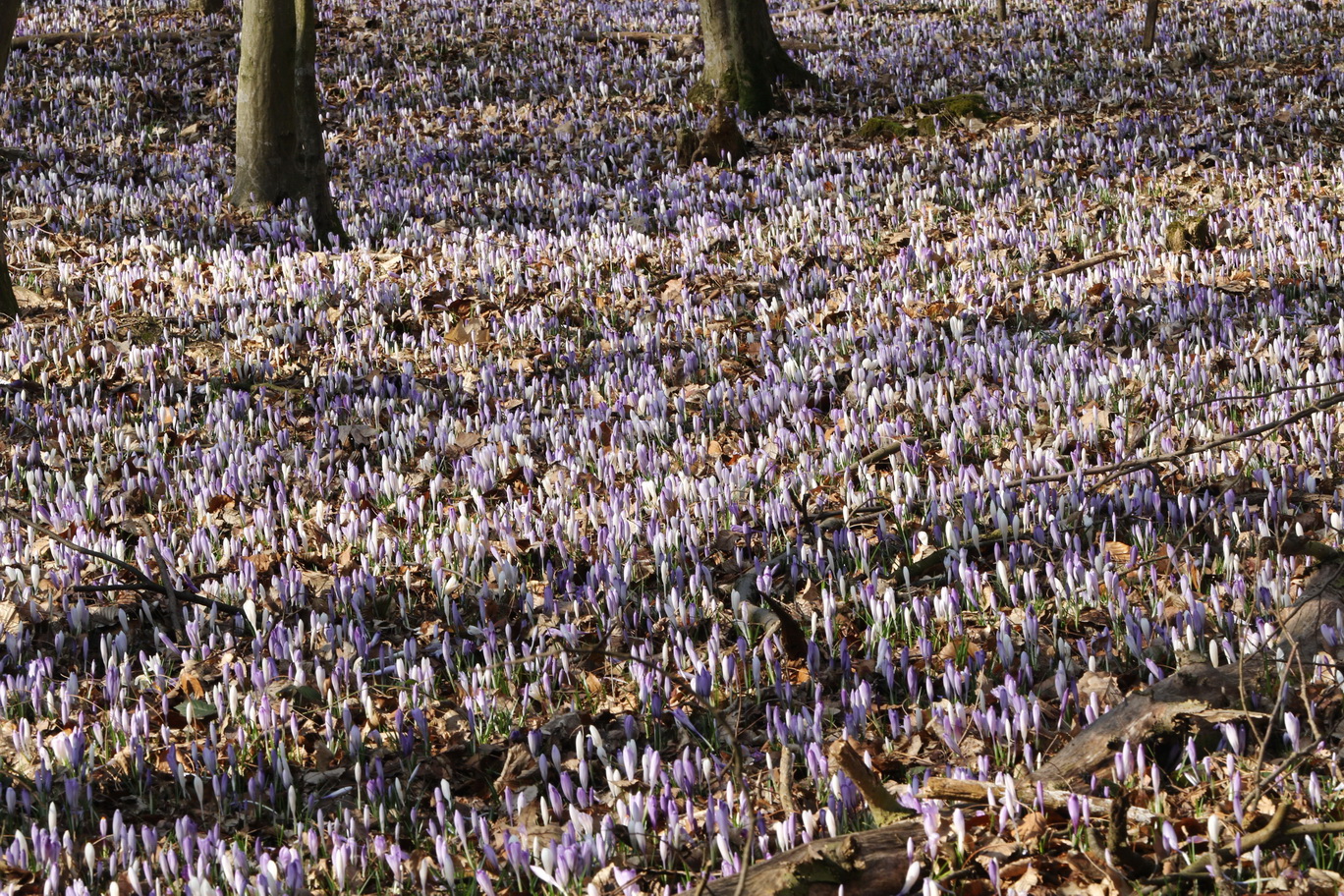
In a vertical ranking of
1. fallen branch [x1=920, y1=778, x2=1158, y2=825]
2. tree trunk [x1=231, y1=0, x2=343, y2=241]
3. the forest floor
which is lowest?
fallen branch [x1=920, y1=778, x2=1158, y2=825]

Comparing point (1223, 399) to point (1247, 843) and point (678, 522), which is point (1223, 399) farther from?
point (678, 522)

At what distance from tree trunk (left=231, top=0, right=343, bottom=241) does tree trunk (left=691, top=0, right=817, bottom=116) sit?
5862mm

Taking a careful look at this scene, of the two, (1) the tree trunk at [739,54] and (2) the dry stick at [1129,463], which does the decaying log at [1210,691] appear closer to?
(2) the dry stick at [1129,463]

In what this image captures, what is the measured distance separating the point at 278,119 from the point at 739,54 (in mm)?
6967

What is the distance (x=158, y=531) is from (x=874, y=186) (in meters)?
8.85

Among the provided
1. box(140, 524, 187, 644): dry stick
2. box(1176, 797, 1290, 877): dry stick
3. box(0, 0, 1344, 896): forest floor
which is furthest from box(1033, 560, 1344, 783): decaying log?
box(140, 524, 187, 644): dry stick

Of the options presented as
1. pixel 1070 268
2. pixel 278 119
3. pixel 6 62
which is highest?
pixel 6 62

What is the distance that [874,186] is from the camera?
12578 millimetres

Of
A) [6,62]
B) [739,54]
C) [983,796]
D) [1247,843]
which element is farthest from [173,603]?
[739,54]

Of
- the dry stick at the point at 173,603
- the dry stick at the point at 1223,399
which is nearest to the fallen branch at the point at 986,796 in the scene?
the dry stick at the point at 1223,399

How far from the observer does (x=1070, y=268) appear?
356 inches

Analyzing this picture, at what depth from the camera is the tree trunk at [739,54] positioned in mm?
16047

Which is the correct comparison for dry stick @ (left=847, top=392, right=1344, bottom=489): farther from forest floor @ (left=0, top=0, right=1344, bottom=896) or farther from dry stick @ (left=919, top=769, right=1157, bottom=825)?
dry stick @ (left=919, top=769, right=1157, bottom=825)

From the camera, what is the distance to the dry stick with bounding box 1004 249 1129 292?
8812 mm
